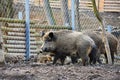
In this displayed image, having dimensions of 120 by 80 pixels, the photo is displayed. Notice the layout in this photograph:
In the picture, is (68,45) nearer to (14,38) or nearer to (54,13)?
(14,38)

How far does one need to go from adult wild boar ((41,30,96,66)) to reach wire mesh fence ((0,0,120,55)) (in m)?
2.20

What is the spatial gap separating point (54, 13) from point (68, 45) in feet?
36.1

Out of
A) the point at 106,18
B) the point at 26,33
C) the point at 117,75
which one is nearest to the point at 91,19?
the point at 106,18

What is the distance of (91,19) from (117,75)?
1263cm

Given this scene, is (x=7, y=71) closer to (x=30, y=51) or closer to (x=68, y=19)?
(x=30, y=51)

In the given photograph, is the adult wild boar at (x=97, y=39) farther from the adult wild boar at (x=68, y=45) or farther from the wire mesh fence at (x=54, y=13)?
the wire mesh fence at (x=54, y=13)

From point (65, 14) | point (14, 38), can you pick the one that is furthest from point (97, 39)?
point (65, 14)

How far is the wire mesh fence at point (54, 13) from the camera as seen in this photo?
13.3 m

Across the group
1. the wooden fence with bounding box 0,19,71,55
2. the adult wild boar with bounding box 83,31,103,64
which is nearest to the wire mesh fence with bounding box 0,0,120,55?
the wooden fence with bounding box 0,19,71,55

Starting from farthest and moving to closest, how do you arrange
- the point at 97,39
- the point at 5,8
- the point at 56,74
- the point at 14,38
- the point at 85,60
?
the point at 5,8, the point at 14,38, the point at 97,39, the point at 85,60, the point at 56,74

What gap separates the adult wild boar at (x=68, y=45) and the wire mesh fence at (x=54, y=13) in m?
2.20

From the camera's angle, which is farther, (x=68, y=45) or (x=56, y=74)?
(x=68, y=45)

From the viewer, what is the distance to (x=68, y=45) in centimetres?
1056

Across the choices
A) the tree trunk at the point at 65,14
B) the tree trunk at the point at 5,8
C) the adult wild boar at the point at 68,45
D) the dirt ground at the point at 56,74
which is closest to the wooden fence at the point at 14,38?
the tree trunk at the point at 5,8
